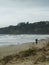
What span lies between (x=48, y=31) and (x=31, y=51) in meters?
120

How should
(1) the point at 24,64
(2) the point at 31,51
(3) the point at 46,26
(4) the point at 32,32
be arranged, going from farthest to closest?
(4) the point at 32,32
(3) the point at 46,26
(2) the point at 31,51
(1) the point at 24,64

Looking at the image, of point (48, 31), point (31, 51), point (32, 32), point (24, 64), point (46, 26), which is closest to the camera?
point (24, 64)

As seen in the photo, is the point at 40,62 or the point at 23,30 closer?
the point at 40,62

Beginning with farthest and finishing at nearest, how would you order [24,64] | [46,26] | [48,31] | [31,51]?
[48,31] < [46,26] < [31,51] < [24,64]

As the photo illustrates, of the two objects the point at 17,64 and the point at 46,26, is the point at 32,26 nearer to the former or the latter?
the point at 46,26

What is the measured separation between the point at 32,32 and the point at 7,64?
13232cm

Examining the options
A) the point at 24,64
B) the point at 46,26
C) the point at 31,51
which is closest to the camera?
the point at 24,64

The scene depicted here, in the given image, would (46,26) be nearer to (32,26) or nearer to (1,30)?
(32,26)

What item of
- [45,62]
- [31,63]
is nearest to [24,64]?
[31,63]

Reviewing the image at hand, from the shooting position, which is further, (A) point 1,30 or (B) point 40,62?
(A) point 1,30

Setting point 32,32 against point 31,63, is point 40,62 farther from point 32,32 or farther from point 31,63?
point 32,32

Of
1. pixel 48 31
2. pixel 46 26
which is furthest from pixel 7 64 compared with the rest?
pixel 48 31

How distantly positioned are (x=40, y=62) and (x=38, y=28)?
11876cm

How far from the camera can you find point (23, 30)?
135625mm
